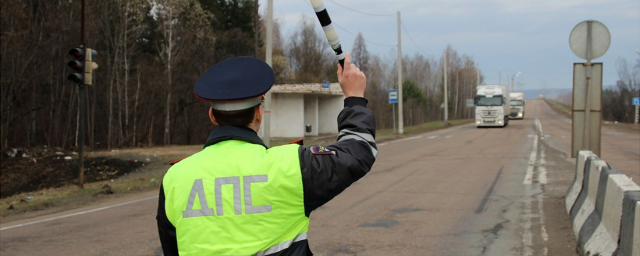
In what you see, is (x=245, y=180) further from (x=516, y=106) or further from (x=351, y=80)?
(x=516, y=106)

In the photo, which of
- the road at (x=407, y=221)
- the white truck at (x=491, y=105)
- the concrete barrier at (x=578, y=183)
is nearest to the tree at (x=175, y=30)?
the road at (x=407, y=221)

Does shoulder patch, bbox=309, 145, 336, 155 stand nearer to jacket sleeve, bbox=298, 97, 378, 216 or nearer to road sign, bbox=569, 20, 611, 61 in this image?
jacket sleeve, bbox=298, 97, 378, 216

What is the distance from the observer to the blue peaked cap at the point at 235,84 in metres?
2.18

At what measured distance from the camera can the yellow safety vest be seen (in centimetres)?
208

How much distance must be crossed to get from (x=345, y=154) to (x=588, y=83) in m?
10.2

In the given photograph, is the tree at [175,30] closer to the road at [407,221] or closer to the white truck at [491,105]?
the road at [407,221]

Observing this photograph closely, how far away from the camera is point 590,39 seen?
417 inches

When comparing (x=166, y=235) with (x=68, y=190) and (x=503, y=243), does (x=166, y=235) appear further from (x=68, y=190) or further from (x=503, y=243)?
(x=68, y=190)

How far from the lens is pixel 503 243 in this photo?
7.38 meters

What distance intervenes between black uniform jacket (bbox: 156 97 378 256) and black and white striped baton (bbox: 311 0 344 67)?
0.32 m

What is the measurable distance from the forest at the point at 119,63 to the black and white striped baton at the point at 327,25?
21.9m

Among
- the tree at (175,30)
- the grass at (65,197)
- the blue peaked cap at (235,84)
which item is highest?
the tree at (175,30)

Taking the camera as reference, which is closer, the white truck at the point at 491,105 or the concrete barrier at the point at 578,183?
the concrete barrier at the point at 578,183

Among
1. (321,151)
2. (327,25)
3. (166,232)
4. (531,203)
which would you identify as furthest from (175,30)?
(321,151)
